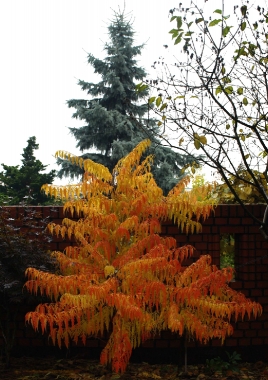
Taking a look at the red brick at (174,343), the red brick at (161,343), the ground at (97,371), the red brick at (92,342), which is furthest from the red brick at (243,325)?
the red brick at (92,342)

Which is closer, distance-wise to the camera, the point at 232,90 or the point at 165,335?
the point at 232,90

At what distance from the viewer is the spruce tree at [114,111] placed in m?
25.1

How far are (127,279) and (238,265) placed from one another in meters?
2.49

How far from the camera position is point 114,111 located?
83.0 ft

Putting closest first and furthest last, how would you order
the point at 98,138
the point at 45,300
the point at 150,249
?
1. the point at 150,249
2. the point at 45,300
3. the point at 98,138

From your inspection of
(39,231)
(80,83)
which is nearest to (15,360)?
(39,231)

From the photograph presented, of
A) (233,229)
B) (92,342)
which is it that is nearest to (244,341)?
(233,229)

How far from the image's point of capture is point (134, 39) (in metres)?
27.1

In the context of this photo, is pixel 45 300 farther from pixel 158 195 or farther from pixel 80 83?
pixel 80 83

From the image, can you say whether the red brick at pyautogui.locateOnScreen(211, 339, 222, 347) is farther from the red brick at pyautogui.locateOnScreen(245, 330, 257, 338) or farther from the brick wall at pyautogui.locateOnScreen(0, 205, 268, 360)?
the red brick at pyautogui.locateOnScreen(245, 330, 257, 338)

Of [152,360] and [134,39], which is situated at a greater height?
[134,39]

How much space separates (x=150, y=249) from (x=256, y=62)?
2765mm

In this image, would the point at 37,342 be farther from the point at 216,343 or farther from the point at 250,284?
the point at 250,284

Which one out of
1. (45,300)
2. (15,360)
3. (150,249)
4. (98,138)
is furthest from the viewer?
(98,138)
